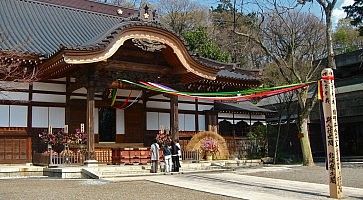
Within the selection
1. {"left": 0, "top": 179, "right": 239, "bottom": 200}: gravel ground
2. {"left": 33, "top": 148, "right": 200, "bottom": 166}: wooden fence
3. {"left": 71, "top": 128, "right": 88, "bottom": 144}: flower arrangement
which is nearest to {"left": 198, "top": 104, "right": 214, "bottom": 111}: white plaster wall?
{"left": 33, "top": 148, "right": 200, "bottom": 166}: wooden fence

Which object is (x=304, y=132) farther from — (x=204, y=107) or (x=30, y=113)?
(x=30, y=113)

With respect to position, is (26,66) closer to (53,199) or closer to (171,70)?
(171,70)

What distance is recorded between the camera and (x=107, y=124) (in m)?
18.5

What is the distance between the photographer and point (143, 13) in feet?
53.6

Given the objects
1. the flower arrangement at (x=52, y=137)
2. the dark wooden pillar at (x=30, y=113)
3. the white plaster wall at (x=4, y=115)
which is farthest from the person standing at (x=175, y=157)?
the white plaster wall at (x=4, y=115)

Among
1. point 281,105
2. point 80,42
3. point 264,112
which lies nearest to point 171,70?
point 80,42

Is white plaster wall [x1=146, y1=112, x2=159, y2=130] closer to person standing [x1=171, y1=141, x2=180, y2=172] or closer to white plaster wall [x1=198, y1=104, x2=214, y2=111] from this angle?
white plaster wall [x1=198, y1=104, x2=214, y2=111]

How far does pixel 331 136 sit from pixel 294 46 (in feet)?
43.1

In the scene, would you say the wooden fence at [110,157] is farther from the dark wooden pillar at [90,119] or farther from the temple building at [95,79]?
the temple building at [95,79]

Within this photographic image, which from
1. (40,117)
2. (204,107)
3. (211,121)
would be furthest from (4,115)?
(211,121)

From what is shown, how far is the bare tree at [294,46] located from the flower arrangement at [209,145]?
4.17 meters

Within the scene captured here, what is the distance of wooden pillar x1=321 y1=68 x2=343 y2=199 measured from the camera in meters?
9.32

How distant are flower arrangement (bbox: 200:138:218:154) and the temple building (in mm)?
1469

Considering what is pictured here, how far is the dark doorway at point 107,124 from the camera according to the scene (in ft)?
59.8
